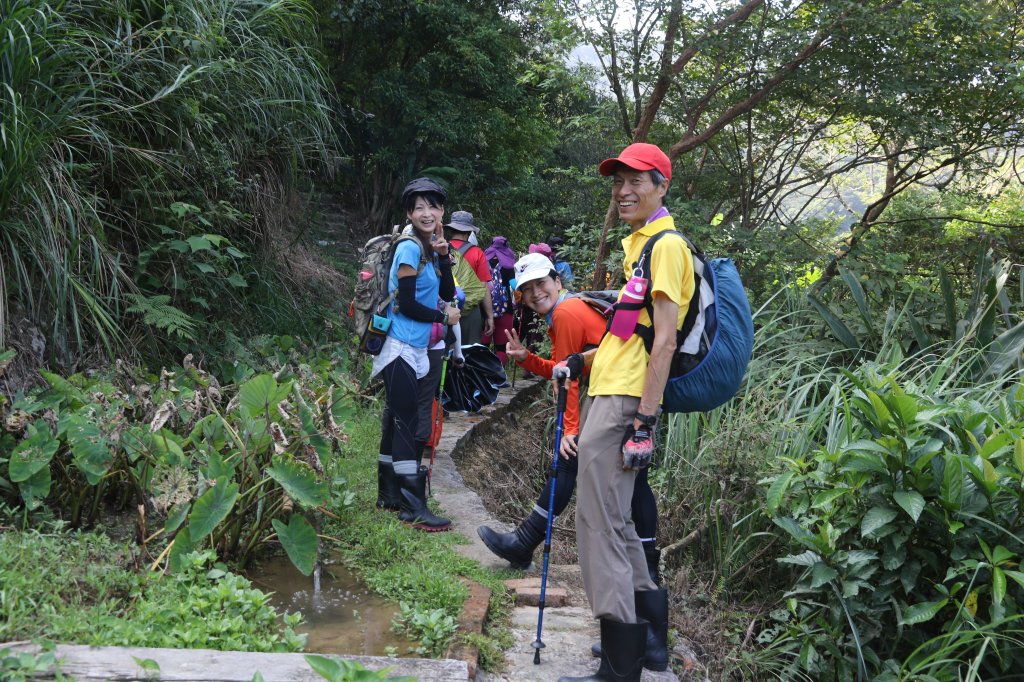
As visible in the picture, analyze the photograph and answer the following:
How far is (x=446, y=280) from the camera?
554cm

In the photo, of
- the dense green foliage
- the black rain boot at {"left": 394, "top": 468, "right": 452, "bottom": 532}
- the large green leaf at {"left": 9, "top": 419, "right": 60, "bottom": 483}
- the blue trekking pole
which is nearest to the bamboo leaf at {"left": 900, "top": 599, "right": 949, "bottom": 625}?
the blue trekking pole

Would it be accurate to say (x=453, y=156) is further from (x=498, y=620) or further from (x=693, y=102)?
(x=498, y=620)

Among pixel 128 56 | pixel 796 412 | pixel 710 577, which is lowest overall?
pixel 710 577

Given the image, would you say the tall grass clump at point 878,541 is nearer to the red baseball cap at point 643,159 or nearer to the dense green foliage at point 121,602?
the red baseball cap at point 643,159

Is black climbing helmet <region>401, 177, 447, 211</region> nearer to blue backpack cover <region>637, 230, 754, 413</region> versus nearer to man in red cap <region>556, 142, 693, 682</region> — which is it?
man in red cap <region>556, 142, 693, 682</region>

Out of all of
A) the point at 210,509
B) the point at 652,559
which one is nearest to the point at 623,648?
the point at 652,559

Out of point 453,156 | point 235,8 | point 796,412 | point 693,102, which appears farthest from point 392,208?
point 796,412

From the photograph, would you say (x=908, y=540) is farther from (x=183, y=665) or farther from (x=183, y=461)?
(x=183, y=461)

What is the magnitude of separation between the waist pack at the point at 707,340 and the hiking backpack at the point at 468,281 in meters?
4.56

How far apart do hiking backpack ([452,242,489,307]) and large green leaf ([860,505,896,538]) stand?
455cm

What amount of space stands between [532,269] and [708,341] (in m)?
1.35

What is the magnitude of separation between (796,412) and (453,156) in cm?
1035

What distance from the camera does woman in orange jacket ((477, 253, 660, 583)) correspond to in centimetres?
437

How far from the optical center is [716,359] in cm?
346
